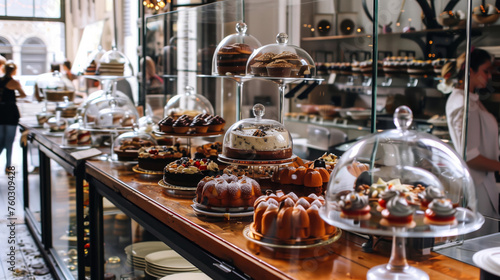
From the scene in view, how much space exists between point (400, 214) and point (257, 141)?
1.02 meters

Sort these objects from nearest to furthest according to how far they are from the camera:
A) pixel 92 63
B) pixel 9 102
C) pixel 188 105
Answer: pixel 188 105 < pixel 92 63 < pixel 9 102

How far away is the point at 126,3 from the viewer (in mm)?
8172

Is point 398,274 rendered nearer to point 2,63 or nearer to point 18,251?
point 18,251

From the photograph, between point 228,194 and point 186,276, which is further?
point 186,276

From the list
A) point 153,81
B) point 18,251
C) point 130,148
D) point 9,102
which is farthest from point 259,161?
point 9,102

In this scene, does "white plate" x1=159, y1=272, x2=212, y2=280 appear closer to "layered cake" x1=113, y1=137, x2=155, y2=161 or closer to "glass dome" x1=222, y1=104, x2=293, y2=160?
"glass dome" x1=222, y1=104, x2=293, y2=160

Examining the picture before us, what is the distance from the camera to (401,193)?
3.91 feet

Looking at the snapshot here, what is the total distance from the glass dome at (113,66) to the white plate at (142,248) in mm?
1467

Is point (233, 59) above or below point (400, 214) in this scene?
above

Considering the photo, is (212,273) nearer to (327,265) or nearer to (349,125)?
(327,265)

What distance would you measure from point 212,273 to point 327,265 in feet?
1.21

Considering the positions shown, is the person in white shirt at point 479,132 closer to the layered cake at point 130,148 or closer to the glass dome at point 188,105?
the glass dome at point 188,105

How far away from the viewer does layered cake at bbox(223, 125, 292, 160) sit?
2105 mm

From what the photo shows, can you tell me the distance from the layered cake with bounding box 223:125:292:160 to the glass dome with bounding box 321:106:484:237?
75cm
